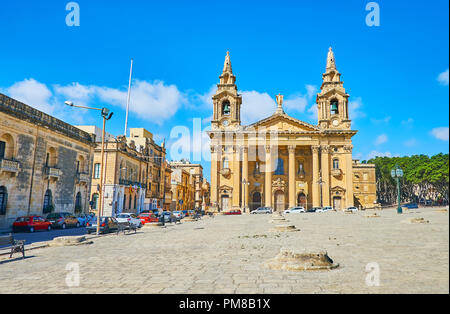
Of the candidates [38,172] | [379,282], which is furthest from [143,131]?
[379,282]

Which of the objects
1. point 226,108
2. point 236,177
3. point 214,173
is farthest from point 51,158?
point 226,108

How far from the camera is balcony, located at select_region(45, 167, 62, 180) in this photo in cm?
2936

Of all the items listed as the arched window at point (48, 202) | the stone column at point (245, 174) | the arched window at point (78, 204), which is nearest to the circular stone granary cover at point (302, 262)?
the arched window at point (48, 202)

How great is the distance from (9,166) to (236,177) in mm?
38012

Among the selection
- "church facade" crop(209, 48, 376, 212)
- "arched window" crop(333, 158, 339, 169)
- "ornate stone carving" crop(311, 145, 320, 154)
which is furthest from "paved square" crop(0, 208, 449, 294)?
"arched window" crop(333, 158, 339, 169)

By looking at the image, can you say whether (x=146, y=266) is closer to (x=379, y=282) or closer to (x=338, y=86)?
(x=379, y=282)

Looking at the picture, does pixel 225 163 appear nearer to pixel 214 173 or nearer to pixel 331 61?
pixel 214 173

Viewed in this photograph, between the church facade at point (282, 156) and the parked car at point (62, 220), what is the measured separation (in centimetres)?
3068

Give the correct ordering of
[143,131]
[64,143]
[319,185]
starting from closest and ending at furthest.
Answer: [64,143], [319,185], [143,131]

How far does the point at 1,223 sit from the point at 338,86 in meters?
54.2

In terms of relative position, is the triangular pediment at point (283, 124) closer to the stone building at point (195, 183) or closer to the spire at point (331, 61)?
the spire at point (331, 61)

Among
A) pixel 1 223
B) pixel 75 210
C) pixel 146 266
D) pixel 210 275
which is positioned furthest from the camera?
pixel 75 210

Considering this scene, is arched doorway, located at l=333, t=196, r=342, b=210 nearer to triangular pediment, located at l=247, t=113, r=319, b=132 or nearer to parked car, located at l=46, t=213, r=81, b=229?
triangular pediment, located at l=247, t=113, r=319, b=132
